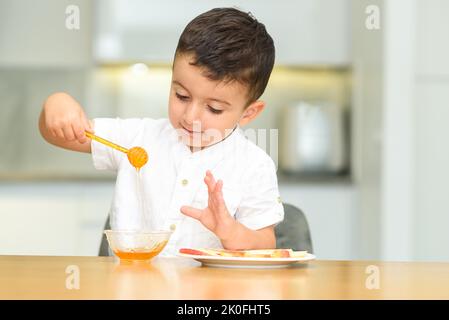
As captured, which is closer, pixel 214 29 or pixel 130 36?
pixel 214 29

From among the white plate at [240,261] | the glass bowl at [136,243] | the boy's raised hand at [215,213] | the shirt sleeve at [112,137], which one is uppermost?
the shirt sleeve at [112,137]

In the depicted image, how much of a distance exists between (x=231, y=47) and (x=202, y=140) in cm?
19

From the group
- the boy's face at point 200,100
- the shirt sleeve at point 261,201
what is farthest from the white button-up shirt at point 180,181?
the boy's face at point 200,100

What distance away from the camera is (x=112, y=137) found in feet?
5.18

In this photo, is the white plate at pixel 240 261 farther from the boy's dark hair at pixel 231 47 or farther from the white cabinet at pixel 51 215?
the white cabinet at pixel 51 215

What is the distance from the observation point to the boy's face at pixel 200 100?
1375 millimetres

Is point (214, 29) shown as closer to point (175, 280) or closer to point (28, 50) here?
point (175, 280)

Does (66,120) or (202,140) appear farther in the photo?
(202,140)

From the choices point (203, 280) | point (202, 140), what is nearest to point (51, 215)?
point (202, 140)

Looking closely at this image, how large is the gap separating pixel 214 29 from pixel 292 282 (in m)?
0.59

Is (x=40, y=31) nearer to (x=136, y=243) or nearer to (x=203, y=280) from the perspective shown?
(x=136, y=243)

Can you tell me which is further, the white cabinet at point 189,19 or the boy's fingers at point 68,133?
the white cabinet at point 189,19

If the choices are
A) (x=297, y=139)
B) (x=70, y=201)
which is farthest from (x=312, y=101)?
(x=70, y=201)

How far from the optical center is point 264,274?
1069mm
